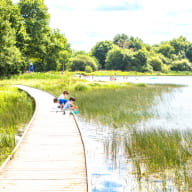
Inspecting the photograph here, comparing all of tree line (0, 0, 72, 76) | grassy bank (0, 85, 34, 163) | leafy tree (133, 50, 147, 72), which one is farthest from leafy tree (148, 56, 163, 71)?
grassy bank (0, 85, 34, 163)

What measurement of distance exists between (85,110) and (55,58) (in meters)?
27.8

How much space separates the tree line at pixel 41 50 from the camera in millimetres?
28539

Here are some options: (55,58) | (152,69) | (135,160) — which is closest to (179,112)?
(135,160)

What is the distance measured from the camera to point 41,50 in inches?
1650

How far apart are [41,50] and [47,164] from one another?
35.7 metres

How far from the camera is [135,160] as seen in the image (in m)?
8.76

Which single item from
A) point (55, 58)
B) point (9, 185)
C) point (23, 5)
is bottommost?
point (9, 185)

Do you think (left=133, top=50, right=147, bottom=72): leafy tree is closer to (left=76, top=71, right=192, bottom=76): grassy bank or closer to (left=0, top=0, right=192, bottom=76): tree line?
(left=0, top=0, right=192, bottom=76): tree line

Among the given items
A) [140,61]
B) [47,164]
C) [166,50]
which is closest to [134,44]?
[166,50]

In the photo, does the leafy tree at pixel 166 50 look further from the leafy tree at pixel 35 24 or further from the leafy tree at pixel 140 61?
the leafy tree at pixel 35 24

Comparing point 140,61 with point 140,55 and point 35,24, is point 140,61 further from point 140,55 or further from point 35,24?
point 35,24

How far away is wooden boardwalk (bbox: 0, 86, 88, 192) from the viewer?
6143 mm

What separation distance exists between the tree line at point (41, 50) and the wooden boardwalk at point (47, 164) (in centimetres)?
1714

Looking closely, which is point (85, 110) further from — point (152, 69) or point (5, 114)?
point (152, 69)
